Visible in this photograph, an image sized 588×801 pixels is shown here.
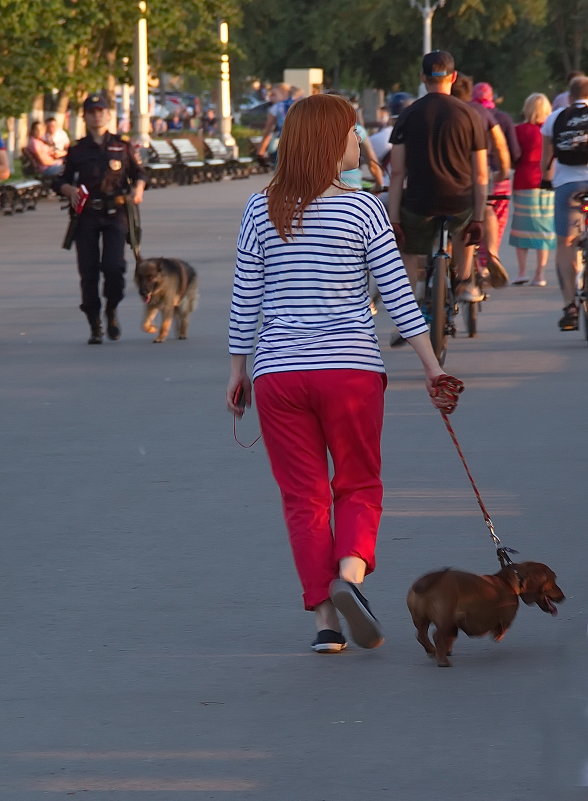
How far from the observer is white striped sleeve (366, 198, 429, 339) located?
5609 mm

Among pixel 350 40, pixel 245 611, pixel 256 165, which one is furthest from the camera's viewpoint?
pixel 350 40

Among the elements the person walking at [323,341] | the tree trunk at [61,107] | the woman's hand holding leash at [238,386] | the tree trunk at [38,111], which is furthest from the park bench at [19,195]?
the person walking at [323,341]

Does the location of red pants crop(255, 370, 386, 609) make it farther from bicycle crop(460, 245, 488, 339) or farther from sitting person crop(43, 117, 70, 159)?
sitting person crop(43, 117, 70, 159)

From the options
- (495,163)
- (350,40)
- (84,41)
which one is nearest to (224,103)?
(350,40)

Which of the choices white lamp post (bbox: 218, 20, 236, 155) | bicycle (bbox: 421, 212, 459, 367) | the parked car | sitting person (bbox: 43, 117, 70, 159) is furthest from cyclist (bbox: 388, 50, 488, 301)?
the parked car

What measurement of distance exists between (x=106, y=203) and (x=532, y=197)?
5.95 meters

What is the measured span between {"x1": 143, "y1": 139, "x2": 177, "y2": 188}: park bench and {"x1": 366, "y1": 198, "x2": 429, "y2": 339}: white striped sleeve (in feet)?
126

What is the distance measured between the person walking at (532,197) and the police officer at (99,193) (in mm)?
5416

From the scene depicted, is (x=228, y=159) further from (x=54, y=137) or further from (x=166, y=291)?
(x=166, y=291)

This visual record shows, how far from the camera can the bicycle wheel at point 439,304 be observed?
11.7 meters

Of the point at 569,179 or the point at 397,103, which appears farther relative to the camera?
the point at 397,103

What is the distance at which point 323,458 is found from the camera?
19.1ft

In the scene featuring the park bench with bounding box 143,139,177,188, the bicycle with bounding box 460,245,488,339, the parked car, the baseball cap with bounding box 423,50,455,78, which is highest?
the baseball cap with bounding box 423,50,455,78

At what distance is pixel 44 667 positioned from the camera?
5609mm
